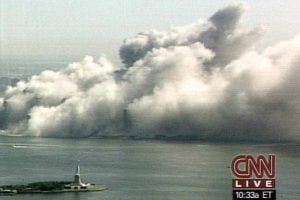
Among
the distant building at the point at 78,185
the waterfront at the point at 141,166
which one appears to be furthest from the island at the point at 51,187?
the waterfront at the point at 141,166

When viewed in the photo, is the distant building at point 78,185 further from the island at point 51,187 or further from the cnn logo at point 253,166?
the cnn logo at point 253,166

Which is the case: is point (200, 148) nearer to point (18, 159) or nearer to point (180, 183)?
point (18, 159)

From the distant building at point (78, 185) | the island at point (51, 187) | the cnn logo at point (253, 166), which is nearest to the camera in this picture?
the cnn logo at point (253, 166)

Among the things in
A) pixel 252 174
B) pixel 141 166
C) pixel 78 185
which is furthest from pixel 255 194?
pixel 141 166

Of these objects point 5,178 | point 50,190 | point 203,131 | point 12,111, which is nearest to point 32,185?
point 50,190

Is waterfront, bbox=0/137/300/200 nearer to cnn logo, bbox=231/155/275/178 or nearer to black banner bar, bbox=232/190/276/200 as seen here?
cnn logo, bbox=231/155/275/178

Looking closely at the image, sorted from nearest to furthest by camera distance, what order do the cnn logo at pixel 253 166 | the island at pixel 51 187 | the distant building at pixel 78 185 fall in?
the cnn logo at pixel 253 166, the island at pixel 51 187, the distant building at pixel 78 185

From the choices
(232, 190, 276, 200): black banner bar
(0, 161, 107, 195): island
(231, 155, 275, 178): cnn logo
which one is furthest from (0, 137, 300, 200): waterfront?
(232, 190, 276, 200): black banner bar
